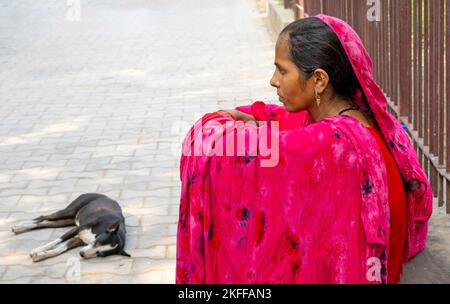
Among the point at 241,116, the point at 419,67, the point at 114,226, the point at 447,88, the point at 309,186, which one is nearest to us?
the point at 309,186

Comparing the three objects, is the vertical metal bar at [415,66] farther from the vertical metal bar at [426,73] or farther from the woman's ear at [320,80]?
the woman's ear at [320,80]

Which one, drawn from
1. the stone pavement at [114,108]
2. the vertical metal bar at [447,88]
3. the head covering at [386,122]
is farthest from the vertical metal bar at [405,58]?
the head covering at [386,122]

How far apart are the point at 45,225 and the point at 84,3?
16.3m

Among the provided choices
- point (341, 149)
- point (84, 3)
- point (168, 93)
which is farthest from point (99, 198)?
point (84, 3)

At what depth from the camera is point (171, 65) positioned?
12273 millimetres

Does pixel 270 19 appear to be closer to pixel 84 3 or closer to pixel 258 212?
pixel 84 3

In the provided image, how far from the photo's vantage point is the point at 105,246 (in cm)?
523

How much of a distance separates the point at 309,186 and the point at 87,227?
3017mm

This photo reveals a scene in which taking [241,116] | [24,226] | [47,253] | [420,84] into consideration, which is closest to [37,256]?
[47,253]

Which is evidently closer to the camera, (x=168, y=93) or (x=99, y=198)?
(x=99, y=198)

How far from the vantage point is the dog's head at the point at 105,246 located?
5.24 m

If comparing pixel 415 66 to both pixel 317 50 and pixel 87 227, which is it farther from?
pixel 317 50

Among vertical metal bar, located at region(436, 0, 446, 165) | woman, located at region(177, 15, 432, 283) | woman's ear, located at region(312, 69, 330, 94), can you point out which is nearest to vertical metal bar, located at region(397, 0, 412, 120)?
vertical metal bar, located at region(436, 0, 446, 165)

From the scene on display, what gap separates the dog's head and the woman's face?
253cm
